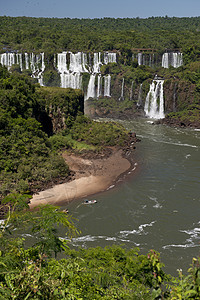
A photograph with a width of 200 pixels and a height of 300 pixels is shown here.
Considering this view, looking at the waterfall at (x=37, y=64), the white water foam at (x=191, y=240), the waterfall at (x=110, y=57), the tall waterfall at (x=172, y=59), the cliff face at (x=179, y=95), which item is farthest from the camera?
the tall waterfall at (x=172, y=59)

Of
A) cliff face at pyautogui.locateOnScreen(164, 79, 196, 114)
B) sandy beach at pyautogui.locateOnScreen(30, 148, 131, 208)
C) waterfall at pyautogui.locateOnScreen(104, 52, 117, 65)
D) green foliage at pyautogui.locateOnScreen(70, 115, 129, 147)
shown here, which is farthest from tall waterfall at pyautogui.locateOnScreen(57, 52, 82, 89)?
sandy beach at pyautogui.locateOnScreen(30, 148, 131, 208)

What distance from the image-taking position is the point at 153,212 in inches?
1249

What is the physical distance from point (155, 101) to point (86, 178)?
44045 mm

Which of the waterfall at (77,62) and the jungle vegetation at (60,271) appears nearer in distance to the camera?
the jungle vegetation at (60,271)

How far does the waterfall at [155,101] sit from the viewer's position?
7938 centimetres

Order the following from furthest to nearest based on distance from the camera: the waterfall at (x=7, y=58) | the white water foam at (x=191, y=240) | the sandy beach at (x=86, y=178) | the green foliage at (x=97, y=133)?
the waterfall at (x=7, y=58) < the green foliage at (x=97, y=133) < the sandy beach at (x=86, y=178) < the white water foam at (x=191, y=240)

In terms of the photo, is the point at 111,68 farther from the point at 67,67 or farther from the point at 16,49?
the point at 16,49

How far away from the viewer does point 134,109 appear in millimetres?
83938

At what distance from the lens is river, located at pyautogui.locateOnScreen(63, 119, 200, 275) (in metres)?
26.5

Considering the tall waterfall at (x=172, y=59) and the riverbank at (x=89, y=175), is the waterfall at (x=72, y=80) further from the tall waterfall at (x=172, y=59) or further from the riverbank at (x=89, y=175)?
the riverbank at (x=89, y=175)

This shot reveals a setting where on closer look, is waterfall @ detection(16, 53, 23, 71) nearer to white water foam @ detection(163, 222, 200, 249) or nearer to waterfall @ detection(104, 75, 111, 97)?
waterfall @ detection(104, 75, 111, 97)

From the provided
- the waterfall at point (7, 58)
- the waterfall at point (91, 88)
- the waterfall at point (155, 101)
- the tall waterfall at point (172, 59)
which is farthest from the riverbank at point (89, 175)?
the waterfall at point (7, 58)

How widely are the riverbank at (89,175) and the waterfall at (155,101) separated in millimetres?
27136

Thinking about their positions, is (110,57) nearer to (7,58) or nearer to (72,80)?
(72,80)
